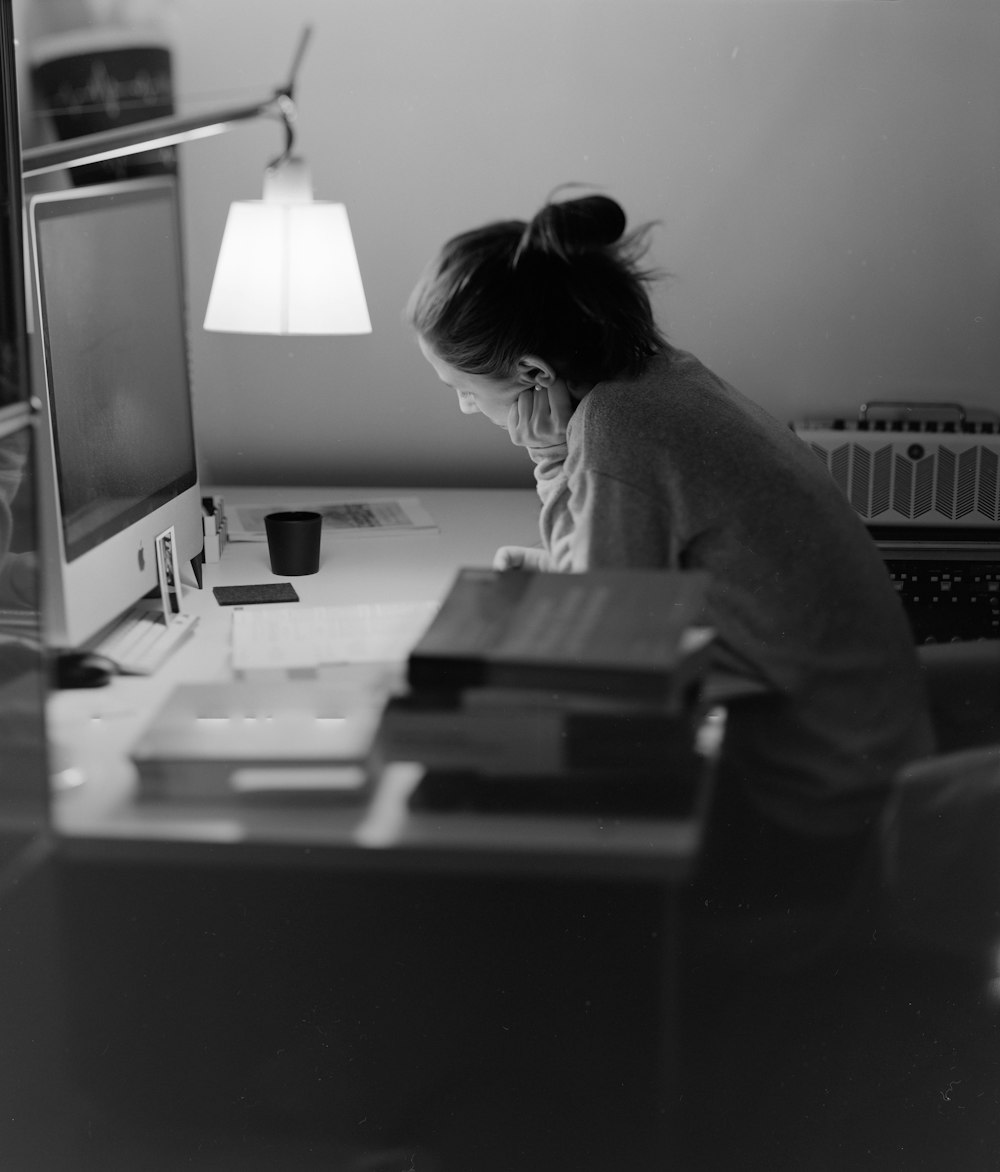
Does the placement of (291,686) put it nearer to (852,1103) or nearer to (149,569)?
(149,569)

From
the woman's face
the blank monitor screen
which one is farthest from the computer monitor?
the woman's face

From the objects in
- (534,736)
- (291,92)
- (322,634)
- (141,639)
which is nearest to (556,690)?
(534,736)

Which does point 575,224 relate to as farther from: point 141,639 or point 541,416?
point 141,639

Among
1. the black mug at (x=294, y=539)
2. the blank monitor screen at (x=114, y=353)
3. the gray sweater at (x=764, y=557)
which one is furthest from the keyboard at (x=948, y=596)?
the blank monitor screen at (x=114, y=353)

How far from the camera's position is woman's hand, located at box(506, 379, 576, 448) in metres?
0.72

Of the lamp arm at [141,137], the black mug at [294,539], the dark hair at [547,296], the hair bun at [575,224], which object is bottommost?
the black mug at [294,539]

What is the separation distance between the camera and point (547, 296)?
2.28 ft

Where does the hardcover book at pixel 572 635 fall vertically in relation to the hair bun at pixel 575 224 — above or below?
below

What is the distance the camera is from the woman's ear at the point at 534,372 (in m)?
0.71

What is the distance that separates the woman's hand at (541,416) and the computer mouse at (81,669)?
A: 1.04 feet

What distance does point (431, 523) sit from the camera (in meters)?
0.78

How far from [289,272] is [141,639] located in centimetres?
26

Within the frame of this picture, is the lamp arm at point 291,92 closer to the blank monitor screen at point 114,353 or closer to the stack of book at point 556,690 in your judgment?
the blank monitor screen at point 114,353

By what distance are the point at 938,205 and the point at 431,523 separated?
0.39 metres
